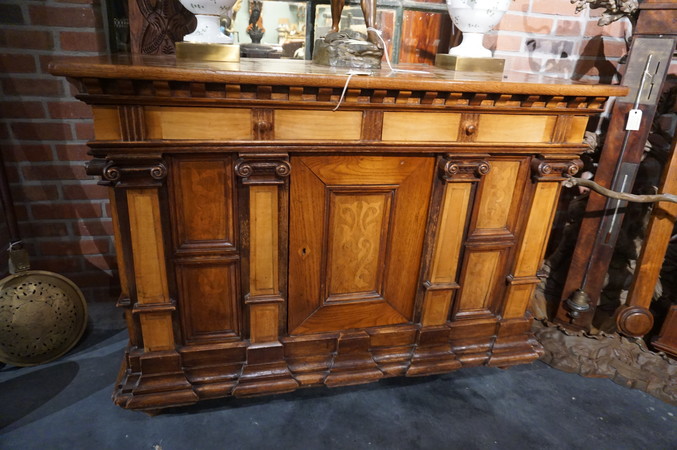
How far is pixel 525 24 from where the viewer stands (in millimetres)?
2062

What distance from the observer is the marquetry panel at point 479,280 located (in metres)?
1.71

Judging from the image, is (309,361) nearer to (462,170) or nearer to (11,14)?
(462,170)

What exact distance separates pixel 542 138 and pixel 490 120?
219 mm

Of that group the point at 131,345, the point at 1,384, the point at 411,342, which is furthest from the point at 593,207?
the point at 1,384

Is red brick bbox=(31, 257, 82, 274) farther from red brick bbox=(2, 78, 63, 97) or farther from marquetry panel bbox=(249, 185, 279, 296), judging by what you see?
marquetry panel bbox=(249, 185, 279, 296)

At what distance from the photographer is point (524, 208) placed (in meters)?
1.68

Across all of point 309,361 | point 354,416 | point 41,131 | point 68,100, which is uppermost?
point 68,100

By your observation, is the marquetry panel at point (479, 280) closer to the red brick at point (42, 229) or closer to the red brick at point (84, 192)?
the red brick at point (84, 192)

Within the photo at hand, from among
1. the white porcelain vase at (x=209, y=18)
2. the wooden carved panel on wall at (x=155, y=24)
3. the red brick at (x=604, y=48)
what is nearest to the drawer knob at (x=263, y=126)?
the white porcelain vase at (x=209, y=18)

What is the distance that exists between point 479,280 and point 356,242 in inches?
20.6

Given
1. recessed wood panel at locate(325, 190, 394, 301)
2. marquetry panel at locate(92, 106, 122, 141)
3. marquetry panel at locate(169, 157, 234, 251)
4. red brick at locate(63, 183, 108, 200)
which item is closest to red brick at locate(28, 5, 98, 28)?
red brick at locate(63, 183, 108, 200)

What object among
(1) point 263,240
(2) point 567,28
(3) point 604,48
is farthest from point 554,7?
(1) point 263,240

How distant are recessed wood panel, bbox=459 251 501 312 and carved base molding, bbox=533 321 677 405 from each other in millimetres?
428

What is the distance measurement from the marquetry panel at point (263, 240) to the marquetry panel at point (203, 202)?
2.8 inches
